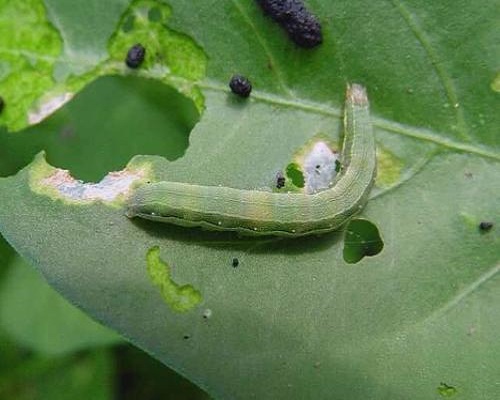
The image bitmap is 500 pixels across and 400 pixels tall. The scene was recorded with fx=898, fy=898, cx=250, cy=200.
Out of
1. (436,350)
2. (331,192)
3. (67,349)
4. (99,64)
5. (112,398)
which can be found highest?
(99,64)

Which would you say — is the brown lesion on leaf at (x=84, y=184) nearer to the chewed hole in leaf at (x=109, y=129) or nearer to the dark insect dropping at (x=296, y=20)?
the chewed hole in leaf at (x=109, y=129)

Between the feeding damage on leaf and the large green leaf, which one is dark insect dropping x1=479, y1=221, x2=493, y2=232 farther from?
the feeding damage on leaf

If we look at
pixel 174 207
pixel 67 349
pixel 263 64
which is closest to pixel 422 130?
pixel 263 64

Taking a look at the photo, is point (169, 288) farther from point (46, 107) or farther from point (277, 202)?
point (46, 107)

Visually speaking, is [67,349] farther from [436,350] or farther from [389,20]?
[389,20]

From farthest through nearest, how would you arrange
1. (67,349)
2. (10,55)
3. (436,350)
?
(67,349), (10,55), (436,350)

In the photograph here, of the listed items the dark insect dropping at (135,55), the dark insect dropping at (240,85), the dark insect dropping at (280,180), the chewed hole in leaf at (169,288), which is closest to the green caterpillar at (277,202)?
the dark insect dropping at (280,180)
